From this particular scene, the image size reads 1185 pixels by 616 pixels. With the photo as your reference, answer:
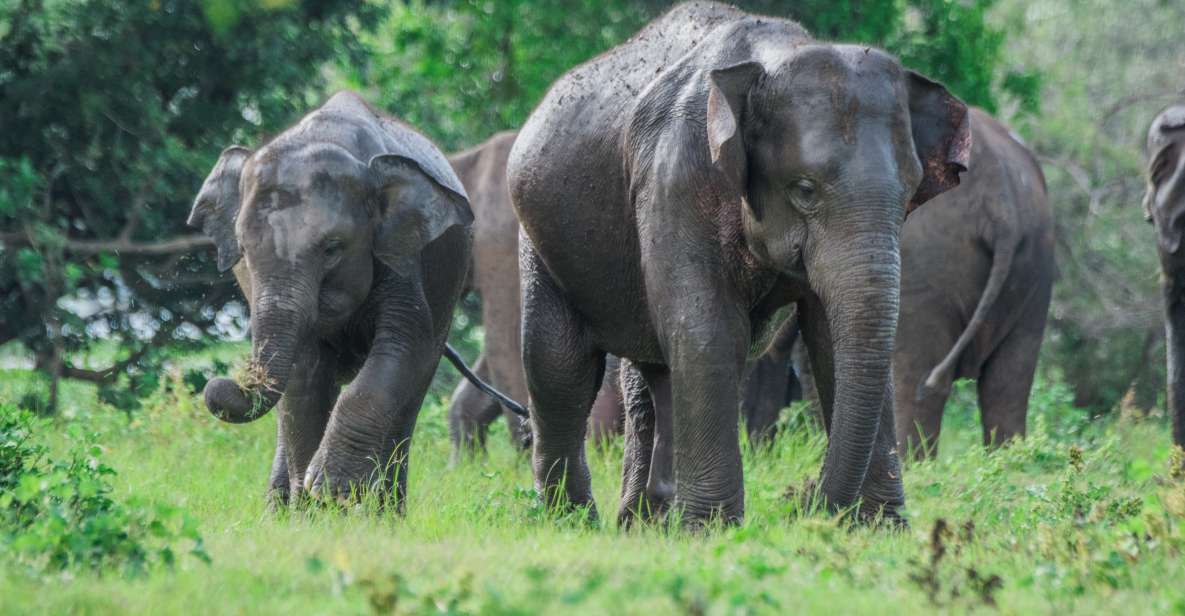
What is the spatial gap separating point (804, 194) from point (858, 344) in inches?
22.4

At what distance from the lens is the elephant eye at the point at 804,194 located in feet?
21.9

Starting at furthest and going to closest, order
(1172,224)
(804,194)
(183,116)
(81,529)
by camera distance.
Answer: (183,116) → (1172,224) → (804,194) → (81,529)

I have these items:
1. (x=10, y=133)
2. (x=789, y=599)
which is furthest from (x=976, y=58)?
(x=789, y=599)

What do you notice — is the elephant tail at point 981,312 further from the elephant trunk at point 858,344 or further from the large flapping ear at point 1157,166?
the elephant trunk at point 858,344

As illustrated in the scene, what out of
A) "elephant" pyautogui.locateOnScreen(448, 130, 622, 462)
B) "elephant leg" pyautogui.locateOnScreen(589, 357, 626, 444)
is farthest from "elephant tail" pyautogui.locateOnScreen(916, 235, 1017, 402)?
"elephant" pyautogui.locateOnScreen(448, 130, 622, 462)

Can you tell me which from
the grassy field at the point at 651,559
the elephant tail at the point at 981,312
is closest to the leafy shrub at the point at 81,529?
the grassy field at the point at 651,559

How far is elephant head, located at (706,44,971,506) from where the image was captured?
6.56 metres

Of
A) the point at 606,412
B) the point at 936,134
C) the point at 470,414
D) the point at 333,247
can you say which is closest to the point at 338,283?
the point at 333,247

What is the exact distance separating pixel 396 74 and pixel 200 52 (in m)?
4.20

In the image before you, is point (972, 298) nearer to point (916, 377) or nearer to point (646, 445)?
point (916, 377)

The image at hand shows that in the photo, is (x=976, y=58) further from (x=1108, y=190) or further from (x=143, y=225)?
(x=143, y=225)

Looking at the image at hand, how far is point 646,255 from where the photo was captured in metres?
7.09

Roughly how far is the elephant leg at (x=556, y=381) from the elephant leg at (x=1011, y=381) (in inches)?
129

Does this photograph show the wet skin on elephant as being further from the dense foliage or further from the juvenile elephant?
the dense foliage
